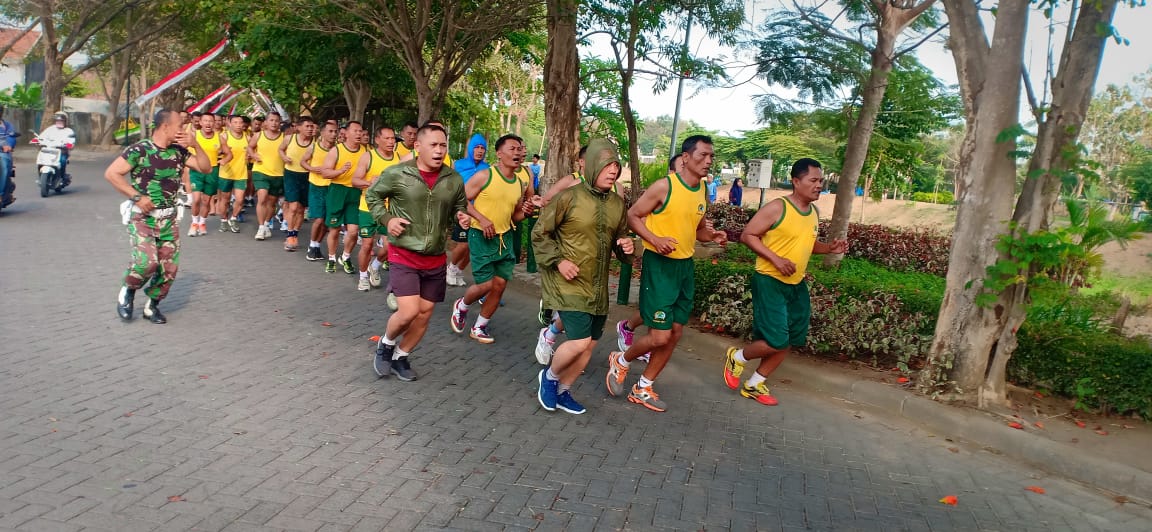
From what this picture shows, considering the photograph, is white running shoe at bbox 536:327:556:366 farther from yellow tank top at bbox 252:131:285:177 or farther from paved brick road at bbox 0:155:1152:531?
yellow tank top at bbox 252:131:285:177

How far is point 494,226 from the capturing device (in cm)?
757

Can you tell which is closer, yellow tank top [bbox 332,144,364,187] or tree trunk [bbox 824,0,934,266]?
yellow tank top [bbox 332,144,364,187]

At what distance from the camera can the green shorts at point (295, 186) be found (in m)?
11.3

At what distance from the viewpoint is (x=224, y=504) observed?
3.95m

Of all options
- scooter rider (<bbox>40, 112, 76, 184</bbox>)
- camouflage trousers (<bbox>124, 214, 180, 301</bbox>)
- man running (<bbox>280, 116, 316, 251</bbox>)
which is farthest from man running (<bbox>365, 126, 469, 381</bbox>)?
scooter rider (<bbox>40, 112, 76, 184</bbox>)

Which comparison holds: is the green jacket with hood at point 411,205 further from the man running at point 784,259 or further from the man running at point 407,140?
the man running at point 407,140

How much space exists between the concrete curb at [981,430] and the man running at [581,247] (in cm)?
241

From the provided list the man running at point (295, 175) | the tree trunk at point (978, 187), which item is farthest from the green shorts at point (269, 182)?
the tree trunk at point (978, 187)

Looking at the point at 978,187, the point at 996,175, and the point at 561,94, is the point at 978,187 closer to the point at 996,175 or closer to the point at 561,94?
the point at 996,175

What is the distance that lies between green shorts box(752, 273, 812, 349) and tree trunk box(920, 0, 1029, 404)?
1.12m

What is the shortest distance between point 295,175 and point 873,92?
801 centimetres

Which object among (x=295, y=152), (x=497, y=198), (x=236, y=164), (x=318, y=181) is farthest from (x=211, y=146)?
(x=497, y=198)

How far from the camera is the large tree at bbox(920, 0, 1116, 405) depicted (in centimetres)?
596

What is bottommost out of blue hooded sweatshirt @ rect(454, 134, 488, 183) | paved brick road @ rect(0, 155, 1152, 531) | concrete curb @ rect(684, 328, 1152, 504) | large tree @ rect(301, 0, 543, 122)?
paved brick road @ rect(0, 155, 1152, 531)
